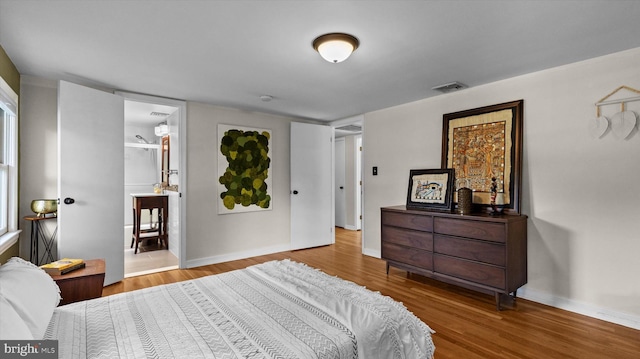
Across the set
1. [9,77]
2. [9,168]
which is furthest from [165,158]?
[9,77]

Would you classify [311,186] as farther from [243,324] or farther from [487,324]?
[243,324]

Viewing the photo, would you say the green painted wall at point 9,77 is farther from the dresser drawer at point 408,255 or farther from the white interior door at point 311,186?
the dresser drawer at point 408,255

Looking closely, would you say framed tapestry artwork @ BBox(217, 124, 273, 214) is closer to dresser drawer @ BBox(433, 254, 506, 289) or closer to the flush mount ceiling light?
the flush mount ceiling light

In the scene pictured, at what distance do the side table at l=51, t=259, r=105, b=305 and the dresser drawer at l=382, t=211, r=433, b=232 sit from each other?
2.92 metres

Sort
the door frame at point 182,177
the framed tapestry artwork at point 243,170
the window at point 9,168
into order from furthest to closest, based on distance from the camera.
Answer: the framed tapestry artwork at point 243,170
the door frame at point 182,177
the window at point 9,168

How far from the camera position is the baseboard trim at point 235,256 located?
13.7 ft

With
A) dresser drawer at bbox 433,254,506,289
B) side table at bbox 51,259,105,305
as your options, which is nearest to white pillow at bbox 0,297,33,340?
side table at bbox 51,259,105,305

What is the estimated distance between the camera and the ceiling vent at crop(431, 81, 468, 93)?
3334 millimetres

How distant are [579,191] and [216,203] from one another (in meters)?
4.14

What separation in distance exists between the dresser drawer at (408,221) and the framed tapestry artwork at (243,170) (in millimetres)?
2008

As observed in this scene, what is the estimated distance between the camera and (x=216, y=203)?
14.3ft

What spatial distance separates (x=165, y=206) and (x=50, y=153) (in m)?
2.04

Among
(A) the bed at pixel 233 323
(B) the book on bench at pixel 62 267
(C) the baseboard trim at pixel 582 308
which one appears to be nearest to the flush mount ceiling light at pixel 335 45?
(A) the bed at pixel 233 323

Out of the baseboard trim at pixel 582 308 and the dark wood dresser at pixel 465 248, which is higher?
the dark wood dresser at pixel 465 248
